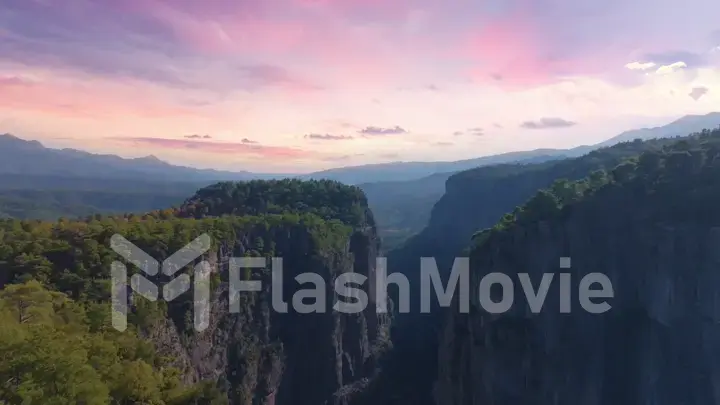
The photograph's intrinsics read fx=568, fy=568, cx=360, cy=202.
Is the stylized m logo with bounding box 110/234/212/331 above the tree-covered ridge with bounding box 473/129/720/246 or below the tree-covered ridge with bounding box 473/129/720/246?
below

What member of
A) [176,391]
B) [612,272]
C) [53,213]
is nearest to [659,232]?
[612,272]

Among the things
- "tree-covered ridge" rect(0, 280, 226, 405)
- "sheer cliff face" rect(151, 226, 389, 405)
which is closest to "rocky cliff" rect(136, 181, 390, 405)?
"sheer cliff face" rect(151, 226, 389, 405)

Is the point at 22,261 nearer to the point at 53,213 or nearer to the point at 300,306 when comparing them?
the point at 300,306

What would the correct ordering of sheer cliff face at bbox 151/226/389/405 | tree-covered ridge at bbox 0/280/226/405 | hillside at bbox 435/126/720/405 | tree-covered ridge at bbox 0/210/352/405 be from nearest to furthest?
tree-covered ridge at bbox 0/280/226/405, tree-covered ridge at bbox 0/210/352/405, hillside at bbox 435/126/720/405, sheer cliff face at bbox 151/226/389/405

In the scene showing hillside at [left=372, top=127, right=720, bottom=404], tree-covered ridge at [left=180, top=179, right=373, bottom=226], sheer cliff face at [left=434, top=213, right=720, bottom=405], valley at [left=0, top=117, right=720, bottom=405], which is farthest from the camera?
tree-covered ridge at [left=180, top=179, right=373, bottom=226]

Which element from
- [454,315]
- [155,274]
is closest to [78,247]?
[155,274]

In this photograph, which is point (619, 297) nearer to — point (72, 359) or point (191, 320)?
point (191, 320)

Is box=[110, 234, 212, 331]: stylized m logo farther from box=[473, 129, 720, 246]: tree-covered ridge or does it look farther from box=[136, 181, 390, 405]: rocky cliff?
box=[473, 129, 720, 246]: tree-covered ridge
